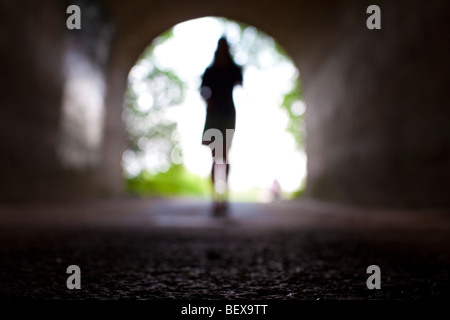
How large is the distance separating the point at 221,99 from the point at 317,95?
19.7 feet

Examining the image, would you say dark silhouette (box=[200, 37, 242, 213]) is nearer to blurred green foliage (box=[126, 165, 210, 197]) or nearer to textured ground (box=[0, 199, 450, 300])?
textured ground (box=[0, 199, 450, 300])

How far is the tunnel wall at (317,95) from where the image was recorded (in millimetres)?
4770

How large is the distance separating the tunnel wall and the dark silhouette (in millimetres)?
2490

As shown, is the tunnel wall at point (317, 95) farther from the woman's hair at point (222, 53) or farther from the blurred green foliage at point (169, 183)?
the blurred green foliage at point (169, 183)

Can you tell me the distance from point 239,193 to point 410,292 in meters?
25.0

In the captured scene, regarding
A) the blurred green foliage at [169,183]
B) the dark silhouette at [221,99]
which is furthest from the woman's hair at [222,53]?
the blurred green foliage at [169,183]

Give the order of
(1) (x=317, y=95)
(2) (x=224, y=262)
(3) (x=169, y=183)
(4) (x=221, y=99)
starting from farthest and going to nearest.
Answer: (3) (x=169, y=183) → (1) (x=317, y=95) → (4) (x=221, y=99) → (2) (x=224, y=262)

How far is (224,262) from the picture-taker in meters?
1.86

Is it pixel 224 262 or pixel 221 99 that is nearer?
pixel 224 262

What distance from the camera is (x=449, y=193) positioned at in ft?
13.6

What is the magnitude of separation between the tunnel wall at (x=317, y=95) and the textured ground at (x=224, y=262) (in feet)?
7.43

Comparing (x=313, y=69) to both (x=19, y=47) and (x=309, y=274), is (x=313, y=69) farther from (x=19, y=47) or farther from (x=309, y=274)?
(x=309, y=274)

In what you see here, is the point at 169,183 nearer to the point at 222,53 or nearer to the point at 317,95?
the point at 317,95

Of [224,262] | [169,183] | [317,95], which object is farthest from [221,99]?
[169,183]
